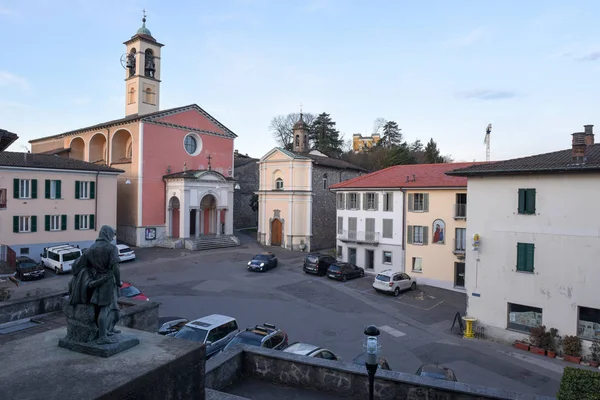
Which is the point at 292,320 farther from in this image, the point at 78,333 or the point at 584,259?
the point at 78,333

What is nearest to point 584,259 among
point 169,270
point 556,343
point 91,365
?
point 556,343

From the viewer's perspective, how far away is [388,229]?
30.3 m

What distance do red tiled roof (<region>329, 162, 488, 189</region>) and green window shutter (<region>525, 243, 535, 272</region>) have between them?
9.42 m

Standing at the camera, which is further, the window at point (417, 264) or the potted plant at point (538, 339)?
the window at point (417, 264)

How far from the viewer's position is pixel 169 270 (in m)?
29.2

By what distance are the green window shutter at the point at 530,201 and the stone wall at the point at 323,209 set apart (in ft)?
80.4

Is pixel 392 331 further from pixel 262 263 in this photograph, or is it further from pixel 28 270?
pixel 28 270

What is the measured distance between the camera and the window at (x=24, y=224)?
91.6 ft

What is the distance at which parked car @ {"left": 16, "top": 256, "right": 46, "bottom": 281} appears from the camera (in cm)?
2491

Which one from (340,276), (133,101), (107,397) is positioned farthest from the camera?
(133,101)

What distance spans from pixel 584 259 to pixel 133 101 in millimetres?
42030

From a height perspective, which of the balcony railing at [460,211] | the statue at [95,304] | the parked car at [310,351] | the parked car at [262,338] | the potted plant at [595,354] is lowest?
the potted plant at [595,354]

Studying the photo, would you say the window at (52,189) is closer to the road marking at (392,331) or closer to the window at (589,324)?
the road marking at (392,331)

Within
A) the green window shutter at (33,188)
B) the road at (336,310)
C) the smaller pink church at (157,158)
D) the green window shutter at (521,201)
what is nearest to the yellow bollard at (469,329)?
the road at (336,310)
